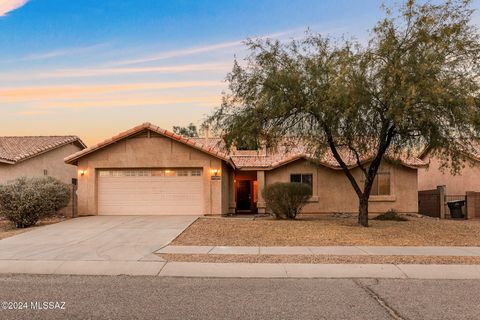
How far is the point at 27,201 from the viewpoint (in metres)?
17.2

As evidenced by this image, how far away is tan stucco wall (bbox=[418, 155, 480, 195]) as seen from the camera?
26969 mm

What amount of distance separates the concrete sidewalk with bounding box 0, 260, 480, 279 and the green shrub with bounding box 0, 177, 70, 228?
7666mm

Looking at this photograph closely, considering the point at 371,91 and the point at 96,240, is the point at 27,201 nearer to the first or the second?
the point at 96,240

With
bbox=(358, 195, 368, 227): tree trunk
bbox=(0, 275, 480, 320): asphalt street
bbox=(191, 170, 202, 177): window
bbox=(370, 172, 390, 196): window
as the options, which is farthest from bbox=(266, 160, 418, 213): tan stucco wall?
bbox=(0, 275, 480, 320): asphalt street

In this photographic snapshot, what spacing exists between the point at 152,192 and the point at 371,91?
37.5 ft

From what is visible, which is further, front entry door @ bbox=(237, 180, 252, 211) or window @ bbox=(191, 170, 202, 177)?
front entry door @ bbox=(237, 180, 252, 211)

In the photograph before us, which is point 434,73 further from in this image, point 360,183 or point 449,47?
point 360,183

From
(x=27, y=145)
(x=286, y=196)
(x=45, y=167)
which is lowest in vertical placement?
(x=286, y=196)

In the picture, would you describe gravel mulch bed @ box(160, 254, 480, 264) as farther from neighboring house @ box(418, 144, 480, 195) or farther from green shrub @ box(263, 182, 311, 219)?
neighboring house @ box(418, 144, 480, 195)

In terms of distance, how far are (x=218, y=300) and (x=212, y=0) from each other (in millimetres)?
15226

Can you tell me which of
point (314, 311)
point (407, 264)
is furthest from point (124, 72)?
point (314, 311)

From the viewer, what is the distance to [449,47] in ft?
45.6

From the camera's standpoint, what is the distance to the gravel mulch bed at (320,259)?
10.3 m

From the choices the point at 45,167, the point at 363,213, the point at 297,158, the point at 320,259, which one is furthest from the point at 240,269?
the point at 45,167
